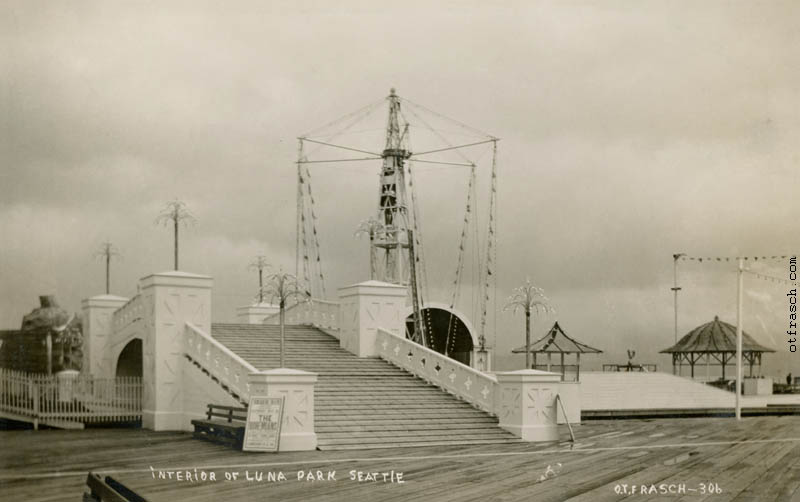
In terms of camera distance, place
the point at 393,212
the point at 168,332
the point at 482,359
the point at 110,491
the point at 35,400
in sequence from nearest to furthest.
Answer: the point at 110,491, the point at 35,400, the point at 168,332, the point at 393,212, the point at 482,359

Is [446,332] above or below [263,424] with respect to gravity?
Answer: above

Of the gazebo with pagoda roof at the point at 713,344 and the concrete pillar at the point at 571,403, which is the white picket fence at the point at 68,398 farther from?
the gazebo with pagoda roof at the point at 713,344

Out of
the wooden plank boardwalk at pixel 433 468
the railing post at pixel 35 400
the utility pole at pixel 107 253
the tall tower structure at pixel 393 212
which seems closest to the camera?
the wooden plank boardwalk at pixel 433 468

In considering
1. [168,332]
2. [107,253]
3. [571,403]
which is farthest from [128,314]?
[571,403]

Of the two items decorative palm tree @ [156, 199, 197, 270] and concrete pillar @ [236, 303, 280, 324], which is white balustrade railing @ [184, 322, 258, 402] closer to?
decorative palm tree @ [156, 199, 197, 270]

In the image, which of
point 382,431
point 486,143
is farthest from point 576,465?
point 486,143

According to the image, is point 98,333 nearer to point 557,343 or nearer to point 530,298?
point 530,298

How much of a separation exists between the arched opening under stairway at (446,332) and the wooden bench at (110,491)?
78.5 feet

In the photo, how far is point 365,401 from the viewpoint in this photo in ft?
67.5

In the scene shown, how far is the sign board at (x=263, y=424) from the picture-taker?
17.0 m

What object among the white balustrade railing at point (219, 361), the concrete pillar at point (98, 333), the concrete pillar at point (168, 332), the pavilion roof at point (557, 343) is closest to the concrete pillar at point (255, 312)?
the concrete pillar at point (98, 333)

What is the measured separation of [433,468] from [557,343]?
71.6ft

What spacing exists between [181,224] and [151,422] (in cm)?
587

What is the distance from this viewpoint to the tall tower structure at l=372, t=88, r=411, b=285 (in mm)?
28625
